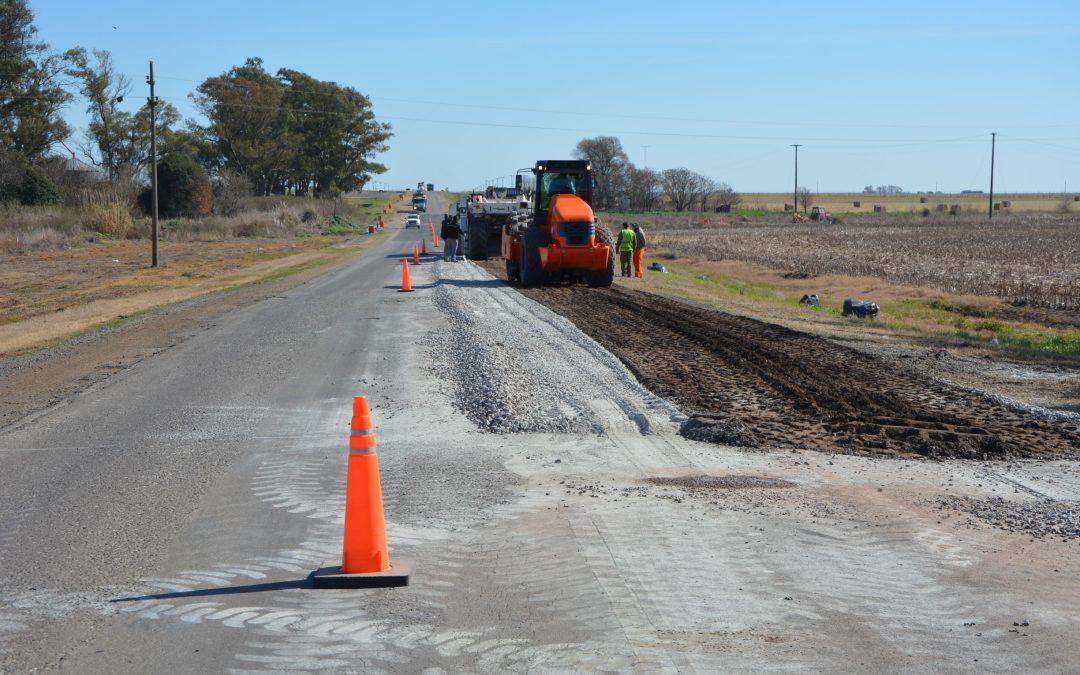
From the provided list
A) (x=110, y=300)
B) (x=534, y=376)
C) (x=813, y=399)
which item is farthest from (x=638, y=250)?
(x=813, y=399)

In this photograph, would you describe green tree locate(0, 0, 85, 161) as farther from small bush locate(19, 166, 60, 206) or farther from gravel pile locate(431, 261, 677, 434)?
gravel pile locate(431, 261, 677, 434)

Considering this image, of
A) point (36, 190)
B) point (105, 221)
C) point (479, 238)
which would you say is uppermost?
point (36, 190)

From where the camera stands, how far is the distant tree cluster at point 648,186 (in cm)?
12106

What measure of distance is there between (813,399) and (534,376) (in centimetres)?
358

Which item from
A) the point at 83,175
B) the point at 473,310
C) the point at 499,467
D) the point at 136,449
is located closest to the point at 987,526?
the point at 499,467

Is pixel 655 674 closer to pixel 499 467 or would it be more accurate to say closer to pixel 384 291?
pixel 499 467

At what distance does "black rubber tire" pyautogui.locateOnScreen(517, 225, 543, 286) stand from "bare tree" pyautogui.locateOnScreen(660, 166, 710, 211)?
103433mm

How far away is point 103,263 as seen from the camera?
4484 centimetres

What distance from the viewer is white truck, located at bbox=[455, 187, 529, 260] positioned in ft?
122

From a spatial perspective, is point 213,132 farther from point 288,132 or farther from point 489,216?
point 489,216

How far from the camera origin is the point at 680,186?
130125 millimetres

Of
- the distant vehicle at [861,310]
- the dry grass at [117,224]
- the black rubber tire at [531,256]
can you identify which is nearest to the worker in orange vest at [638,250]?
the black rubber tire at [531,256]

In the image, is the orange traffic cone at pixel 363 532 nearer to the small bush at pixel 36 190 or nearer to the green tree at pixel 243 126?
the small bush at pixel 36 190

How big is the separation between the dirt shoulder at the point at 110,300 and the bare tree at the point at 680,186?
7578 cm
